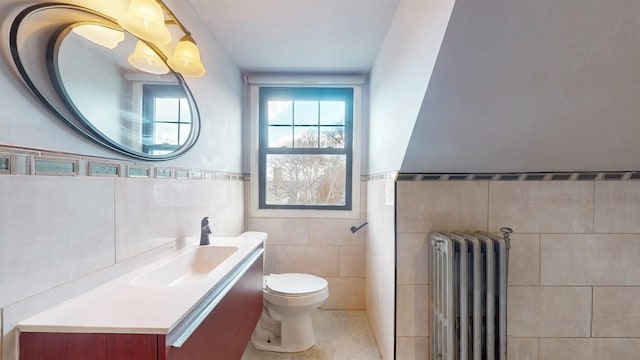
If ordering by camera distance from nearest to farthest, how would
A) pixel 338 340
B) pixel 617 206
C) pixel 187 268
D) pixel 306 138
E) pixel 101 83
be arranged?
pixel 101 83 → pixel 187 268 → pixel 617 206 → pixel 338 340 → pixel 306 138

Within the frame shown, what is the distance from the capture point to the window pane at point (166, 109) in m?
1.28

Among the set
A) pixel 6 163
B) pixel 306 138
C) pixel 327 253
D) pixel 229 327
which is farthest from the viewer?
pixel 306 138

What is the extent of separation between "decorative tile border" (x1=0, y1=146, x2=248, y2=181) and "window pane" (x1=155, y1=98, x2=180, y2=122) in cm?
23

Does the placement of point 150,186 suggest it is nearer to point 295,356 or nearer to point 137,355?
point 137,355

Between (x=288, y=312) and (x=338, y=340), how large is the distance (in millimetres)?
481

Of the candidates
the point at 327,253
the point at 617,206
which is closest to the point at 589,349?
the point at 617,206

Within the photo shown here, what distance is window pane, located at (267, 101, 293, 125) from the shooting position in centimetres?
258

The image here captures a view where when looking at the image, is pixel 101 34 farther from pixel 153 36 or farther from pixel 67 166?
pixel 67 166

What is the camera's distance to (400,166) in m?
1.52

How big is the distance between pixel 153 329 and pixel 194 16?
5.34ft

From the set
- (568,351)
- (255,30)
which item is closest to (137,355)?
(255,30)

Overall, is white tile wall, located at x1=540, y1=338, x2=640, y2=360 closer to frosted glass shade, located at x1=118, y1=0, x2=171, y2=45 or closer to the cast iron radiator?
the cast iron radiator

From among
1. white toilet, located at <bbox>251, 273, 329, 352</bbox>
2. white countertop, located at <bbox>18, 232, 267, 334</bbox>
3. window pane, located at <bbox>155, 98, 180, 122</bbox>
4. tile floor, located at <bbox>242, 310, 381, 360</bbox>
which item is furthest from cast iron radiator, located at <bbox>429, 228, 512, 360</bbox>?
window pane, located at <bbox>155, 98, 180, 122</bbox>

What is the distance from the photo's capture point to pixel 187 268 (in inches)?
54.2
